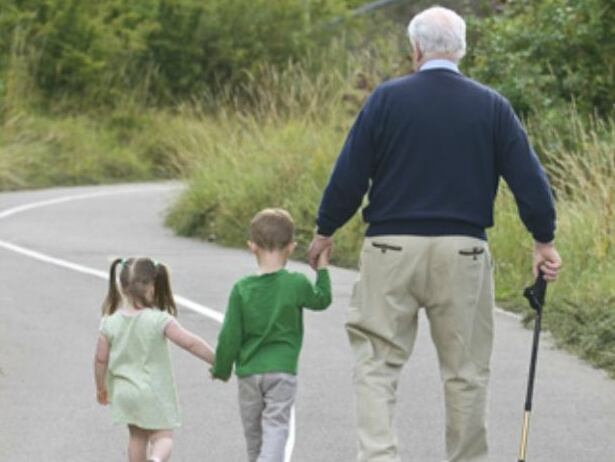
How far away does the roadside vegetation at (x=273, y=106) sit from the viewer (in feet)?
54.2

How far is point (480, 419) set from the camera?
26.4ft

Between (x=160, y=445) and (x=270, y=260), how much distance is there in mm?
A: 817

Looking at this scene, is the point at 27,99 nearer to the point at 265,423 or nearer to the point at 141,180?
the point at 141,180

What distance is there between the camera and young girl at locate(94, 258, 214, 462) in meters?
7.78

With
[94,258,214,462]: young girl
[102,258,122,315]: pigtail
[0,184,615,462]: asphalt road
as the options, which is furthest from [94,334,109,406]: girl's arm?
[0,184,615,462]: asphalt road

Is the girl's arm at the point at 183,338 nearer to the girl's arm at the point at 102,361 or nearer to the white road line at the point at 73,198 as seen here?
the girl's arm at the point at 102,361

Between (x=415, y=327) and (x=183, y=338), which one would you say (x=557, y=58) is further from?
(x=183, y=338)

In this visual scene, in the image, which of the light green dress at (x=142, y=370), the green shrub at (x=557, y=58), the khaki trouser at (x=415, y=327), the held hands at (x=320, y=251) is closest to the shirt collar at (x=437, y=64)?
the khaki trouser at (x=415, y=327)

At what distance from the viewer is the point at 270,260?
25.5 ft

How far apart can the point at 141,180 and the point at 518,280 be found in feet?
70.2

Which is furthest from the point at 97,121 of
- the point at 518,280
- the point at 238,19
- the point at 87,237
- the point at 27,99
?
the point at 518,280

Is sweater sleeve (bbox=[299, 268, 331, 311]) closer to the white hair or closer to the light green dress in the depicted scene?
the light green dress

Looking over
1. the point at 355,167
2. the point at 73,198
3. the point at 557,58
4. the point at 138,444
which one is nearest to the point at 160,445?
the point at 138,444

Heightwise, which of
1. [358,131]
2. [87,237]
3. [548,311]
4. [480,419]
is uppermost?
[358,131]
